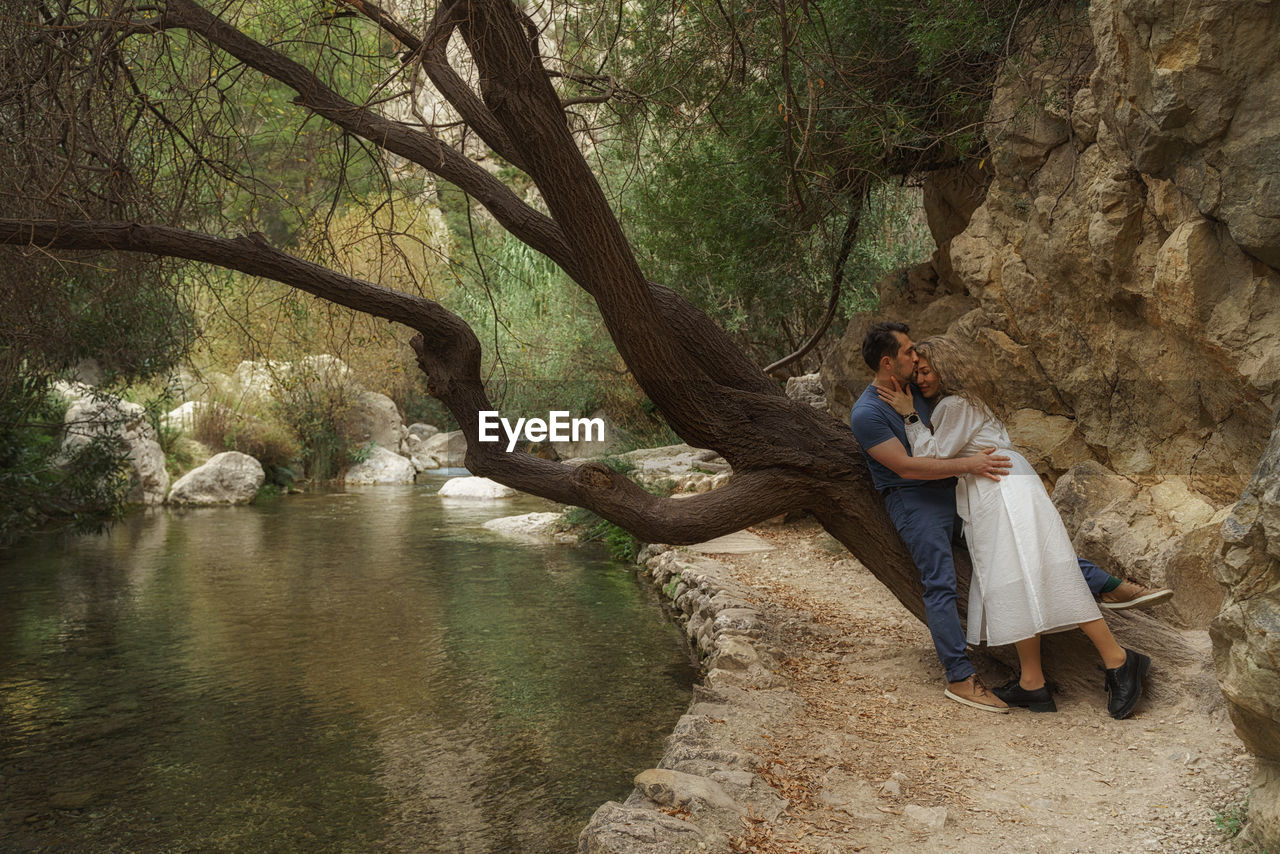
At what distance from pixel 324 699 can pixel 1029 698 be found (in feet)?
13.9

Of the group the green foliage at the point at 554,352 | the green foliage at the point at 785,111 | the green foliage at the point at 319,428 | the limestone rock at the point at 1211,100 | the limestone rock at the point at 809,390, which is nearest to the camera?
the limestone rock at the point at 1211,100

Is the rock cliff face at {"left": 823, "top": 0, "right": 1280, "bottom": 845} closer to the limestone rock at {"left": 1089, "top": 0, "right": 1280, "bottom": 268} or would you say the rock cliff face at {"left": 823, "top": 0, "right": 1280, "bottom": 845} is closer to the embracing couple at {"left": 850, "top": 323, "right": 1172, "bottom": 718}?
the limestone rock at {"left": 1089, "top": 0, "right": 1280, "bottom": 268}

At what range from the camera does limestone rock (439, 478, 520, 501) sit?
18.1 m

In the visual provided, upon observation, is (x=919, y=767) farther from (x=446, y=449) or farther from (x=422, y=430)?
(x=422, y=430)

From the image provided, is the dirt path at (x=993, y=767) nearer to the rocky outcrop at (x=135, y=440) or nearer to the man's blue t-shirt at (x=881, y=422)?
the man's blue t-shirt at (x=881, y=422)

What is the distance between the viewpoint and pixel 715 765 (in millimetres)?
4203

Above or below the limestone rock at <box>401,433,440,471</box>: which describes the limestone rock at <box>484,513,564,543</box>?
below

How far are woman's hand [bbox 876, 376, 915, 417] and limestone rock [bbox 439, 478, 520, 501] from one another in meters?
13.4

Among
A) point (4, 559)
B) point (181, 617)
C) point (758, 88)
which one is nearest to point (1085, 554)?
point (758, 88)

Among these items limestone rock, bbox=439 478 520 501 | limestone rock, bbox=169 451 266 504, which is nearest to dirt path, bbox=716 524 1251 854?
limestone rock, bbox=439 478 520 501

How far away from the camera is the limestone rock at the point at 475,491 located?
18.1m

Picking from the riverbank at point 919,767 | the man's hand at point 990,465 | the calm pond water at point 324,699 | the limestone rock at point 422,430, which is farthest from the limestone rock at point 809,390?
the limestone rock at point 422,430

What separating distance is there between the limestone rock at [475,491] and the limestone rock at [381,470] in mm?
3018

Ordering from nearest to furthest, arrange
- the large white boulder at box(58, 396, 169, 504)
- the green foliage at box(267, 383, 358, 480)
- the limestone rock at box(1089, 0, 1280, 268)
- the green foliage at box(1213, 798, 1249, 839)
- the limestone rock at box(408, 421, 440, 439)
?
the green foliage at box(1213, 798, 1249, 839), the limestone rock at box(1089, 0, 1280, 268), the large white boulder at box(58, 396, 169, 504), the green foliage at box(267, 383, 358, 480), the limestone rock at box(408, 421, 440, 439)
